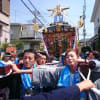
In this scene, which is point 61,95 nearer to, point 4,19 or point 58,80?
point 58,80

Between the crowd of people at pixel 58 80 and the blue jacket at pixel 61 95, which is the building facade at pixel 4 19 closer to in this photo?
the crowd of people at pixel 58 80

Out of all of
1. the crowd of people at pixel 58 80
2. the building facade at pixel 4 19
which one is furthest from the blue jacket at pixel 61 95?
the building facade at pixel 4 19

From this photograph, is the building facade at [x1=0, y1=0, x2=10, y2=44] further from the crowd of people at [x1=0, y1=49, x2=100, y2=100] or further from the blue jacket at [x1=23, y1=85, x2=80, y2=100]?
the blue jacket at [x1=23, y1=85, x2=80, y2=100]

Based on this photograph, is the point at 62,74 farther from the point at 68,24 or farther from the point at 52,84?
the point at 68,24

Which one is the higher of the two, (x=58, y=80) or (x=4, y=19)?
(x=4, y=19)

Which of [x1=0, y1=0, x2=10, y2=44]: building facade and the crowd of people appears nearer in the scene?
the crowd of people

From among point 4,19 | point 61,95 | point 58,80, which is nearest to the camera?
point 61,95

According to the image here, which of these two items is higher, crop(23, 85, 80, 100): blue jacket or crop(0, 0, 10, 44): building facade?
crop(0, 0, 10, 44): building facade

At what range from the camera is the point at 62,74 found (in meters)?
1.92

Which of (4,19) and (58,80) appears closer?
(58,80)

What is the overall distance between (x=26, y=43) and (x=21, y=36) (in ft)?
11.5

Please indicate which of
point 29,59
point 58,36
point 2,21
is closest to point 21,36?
point 2,21

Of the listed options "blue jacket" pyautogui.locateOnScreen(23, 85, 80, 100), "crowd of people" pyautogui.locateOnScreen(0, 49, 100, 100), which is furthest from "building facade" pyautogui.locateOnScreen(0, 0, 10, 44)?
"blue jacket" pyautogui.locateOnScreen(23, 85, 80, 100)

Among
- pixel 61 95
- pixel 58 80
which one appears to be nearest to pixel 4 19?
pixel 58 80
